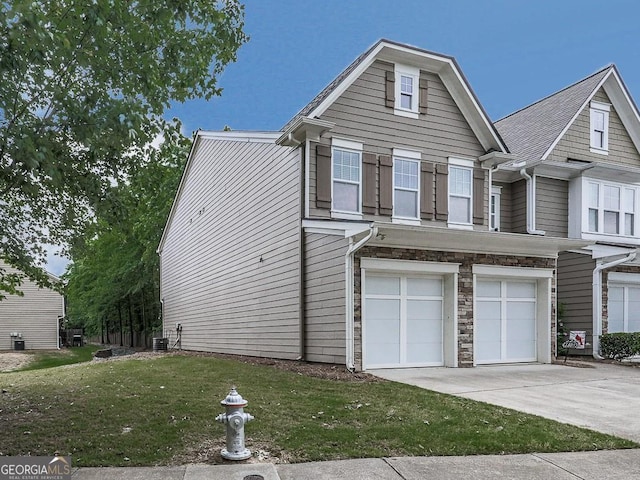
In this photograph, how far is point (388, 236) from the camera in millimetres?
10703

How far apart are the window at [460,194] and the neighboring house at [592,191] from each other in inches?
110

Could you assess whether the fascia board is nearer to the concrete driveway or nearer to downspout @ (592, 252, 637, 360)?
downspout @ (592, 252, 637, 360)

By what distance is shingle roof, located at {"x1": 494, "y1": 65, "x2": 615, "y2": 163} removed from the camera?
53.6 feet

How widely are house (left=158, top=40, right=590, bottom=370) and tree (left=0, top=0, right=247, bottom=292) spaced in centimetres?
439

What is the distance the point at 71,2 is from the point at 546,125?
50.6 feet

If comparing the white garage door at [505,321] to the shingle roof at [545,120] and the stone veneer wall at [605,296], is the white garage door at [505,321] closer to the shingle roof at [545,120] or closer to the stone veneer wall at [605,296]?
the stone veneer wall at [605,296]

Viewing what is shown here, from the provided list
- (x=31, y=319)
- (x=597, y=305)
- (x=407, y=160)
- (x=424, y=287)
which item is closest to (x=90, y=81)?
(x=424, y=287)

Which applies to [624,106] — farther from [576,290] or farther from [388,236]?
[388,236]

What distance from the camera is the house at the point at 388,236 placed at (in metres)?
11.0

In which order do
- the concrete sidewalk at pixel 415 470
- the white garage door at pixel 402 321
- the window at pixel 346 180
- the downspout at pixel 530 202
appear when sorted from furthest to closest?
the downspout at pixel 530 202
the window at pixel 346 180
the white garage door at pixel 402 321
the concrete sidewalk at pixel 415 470

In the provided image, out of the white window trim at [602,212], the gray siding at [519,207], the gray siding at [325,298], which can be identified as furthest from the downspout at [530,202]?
the gray siding at [325,298]

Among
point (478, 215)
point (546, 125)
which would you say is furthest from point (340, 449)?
point (546, 125)

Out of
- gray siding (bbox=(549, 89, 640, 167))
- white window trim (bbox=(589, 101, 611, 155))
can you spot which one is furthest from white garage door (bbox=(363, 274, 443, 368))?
white window trim (bbox=(589, 101, 611, 155))

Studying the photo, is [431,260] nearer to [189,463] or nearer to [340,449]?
[340,449]
